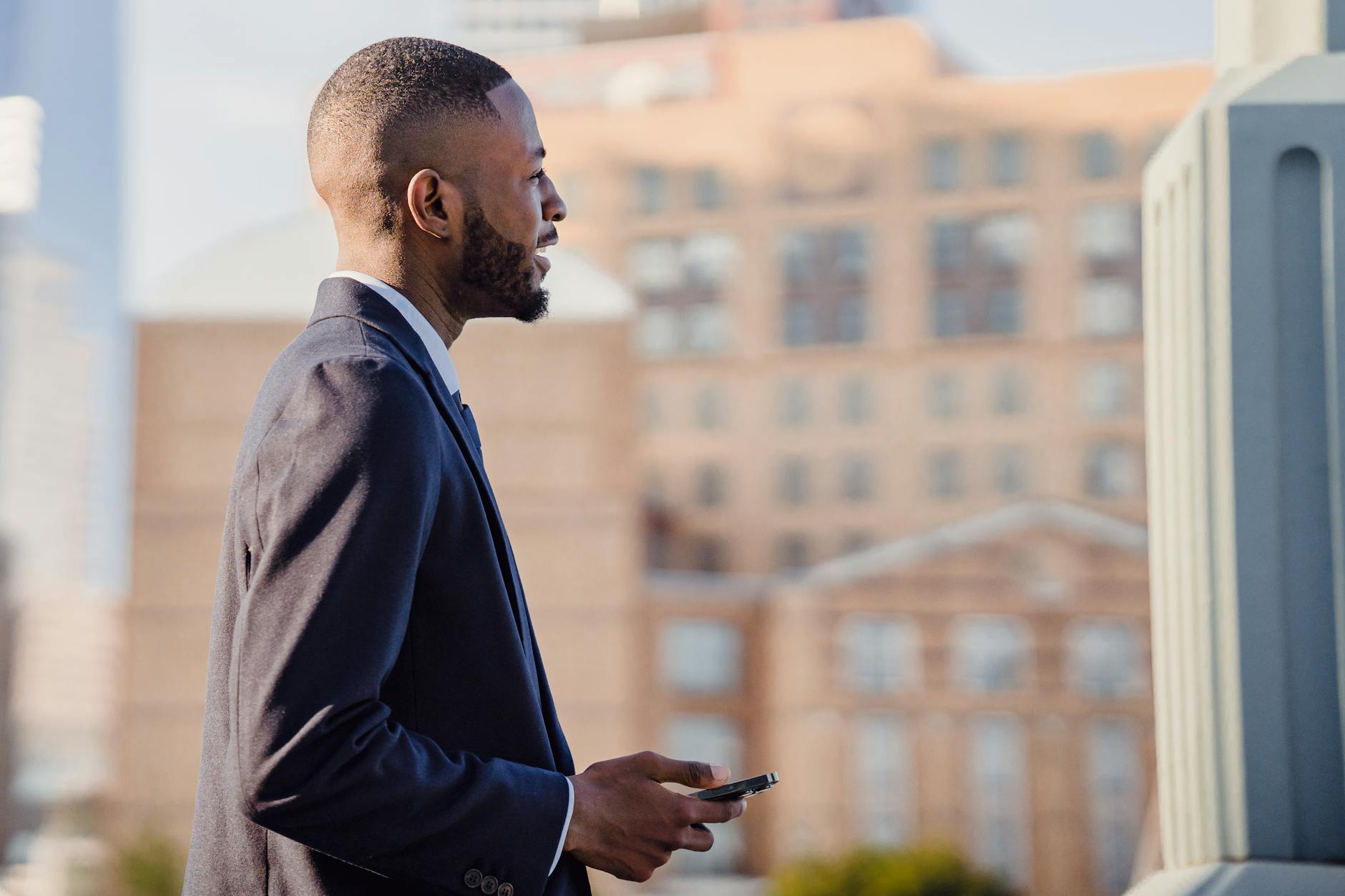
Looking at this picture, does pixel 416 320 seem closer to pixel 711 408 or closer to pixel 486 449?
pixel 486 449

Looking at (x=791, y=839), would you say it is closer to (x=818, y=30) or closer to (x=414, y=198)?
(x=818, y=30)

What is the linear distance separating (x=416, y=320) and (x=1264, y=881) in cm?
120

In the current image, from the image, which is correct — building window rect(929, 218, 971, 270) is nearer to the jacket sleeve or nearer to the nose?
the nose

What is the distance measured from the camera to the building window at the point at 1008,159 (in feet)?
161

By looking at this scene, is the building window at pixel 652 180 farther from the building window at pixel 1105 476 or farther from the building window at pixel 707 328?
the building window at pixel 1105 476

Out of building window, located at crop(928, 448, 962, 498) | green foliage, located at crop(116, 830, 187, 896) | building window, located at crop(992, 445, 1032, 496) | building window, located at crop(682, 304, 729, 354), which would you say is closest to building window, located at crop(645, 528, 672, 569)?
building window, located at crop(682, 304, 729, 354)

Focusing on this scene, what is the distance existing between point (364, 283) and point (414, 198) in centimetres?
9

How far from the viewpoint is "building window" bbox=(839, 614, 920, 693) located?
126 ft

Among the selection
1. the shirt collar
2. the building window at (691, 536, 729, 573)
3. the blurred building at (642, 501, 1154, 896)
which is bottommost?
the blurred building at (642, 501, 1154, 896)

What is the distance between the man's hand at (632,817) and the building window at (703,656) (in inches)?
1455

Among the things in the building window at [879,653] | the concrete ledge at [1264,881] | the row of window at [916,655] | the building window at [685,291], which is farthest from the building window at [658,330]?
the concrete ledge at [1264,881]

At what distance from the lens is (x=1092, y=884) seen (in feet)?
125

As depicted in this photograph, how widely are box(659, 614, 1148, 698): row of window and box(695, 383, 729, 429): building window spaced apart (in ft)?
40.9

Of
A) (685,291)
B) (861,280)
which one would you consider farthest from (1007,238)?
(685,291)
